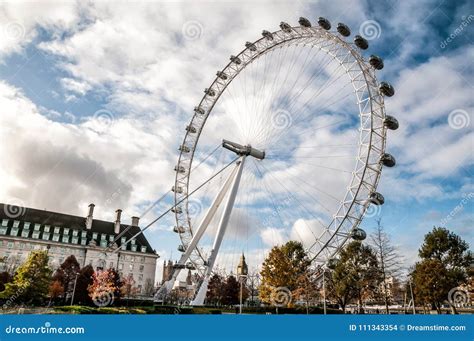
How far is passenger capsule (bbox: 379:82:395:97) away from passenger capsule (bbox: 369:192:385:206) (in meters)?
8.33

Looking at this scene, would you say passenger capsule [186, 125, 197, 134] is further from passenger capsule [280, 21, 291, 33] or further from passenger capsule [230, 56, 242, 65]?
passenger capsule [280, 21, 291, 33]

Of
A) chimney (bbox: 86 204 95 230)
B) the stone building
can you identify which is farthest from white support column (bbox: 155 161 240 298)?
chimney (bbox: 86 204 95 230)

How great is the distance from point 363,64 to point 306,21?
23.8 feet

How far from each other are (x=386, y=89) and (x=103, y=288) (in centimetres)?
4452

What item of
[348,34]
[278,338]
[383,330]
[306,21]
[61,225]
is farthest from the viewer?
[61,225]

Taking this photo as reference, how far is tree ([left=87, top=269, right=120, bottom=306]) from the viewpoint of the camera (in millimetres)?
50969

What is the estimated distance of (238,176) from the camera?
36.5 meters

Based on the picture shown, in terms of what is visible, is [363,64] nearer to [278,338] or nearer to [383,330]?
[383,330]

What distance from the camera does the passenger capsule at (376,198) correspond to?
96.3 ft

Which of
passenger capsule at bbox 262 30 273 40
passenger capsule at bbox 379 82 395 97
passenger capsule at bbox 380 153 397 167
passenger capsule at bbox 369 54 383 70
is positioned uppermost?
passenger capsule at bbox 262 30 273 40

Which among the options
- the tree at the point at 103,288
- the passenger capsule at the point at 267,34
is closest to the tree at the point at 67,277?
the tree at the point at 103,288

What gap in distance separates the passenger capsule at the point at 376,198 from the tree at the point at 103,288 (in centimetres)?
3762

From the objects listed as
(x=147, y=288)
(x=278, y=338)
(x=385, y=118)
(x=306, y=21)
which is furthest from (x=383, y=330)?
(x=147, y=288)

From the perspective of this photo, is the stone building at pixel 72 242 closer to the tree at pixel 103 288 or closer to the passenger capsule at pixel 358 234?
the tree at pixel 103 288
